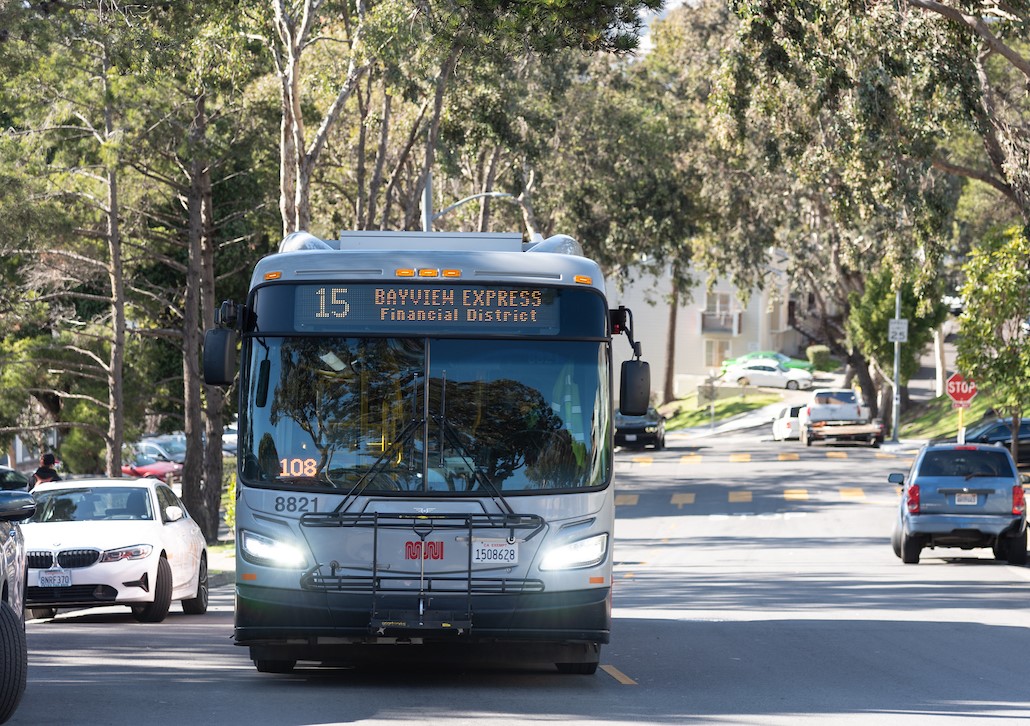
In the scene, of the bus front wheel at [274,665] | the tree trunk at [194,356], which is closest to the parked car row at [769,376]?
the tree trunk at [194,356]

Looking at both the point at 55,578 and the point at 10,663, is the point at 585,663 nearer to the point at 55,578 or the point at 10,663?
the point at 10,663

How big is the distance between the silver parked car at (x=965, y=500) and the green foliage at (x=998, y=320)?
24.7 feet

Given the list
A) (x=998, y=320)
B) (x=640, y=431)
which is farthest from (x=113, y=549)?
(x=640, y=431)

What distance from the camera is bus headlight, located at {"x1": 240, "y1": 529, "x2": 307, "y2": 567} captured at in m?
10.1

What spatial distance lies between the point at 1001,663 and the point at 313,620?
5.76m

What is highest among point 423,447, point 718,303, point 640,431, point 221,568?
point 718,303

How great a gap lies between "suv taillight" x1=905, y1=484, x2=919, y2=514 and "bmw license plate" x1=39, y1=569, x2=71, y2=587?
12112 mm

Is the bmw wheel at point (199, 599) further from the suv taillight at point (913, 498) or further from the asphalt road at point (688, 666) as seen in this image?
the suv taillight at point (913, 498)

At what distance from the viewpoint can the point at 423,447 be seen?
1020 cm

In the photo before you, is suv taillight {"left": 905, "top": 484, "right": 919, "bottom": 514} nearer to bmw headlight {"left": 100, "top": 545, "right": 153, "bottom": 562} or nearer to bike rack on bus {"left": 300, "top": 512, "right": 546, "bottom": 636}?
bmw headlight {"left": 100, "top": 545, "right": 153, "bottom": 562}

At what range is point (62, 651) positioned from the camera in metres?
13.3

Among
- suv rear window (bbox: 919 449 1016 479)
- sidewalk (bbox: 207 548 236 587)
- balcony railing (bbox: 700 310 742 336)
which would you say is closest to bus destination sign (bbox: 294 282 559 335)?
sidewalk (bbox: 207 548 236 587)

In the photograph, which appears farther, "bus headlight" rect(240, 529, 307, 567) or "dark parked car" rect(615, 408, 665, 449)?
"dark parked car" rect(615, 408, 665, 449)

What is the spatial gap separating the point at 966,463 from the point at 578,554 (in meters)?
13.7
